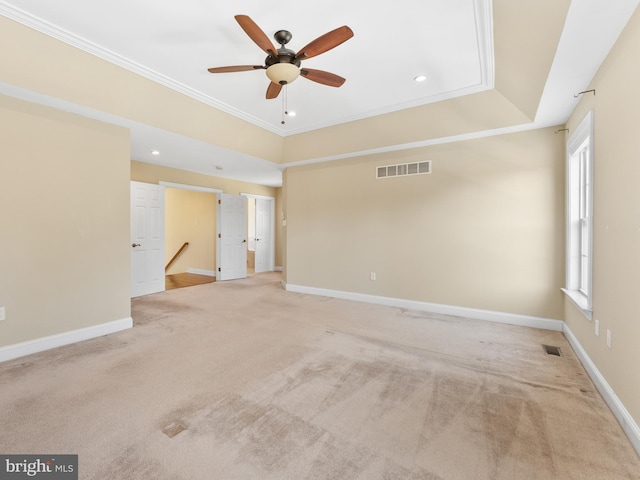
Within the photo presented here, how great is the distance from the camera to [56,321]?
3117mm

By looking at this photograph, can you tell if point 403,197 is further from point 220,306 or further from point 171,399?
point 171,399

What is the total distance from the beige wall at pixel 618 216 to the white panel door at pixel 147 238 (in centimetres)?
655

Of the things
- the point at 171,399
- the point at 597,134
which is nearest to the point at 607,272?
the point at 597,134

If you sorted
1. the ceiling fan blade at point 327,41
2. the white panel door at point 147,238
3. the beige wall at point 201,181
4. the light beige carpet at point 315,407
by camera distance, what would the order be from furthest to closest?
the beige wall at point 201,181, the white panel door at point 147,238, the ceiling fan blade at point 327,41, the light beige carpet at point 315,407

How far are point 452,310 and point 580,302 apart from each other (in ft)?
5.33

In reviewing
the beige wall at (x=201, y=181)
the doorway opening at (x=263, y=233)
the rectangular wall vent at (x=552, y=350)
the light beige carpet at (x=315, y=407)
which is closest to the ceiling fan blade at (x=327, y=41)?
the light beige carpet at (x=315, y=407)

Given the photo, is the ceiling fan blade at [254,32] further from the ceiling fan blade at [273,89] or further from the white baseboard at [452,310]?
the white baseboard at [452,310]

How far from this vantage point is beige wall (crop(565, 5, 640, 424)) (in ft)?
5.75

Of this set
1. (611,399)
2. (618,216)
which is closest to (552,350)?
(611,399)

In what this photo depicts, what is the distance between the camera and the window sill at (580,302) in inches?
100

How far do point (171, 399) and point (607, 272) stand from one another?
11.3ft

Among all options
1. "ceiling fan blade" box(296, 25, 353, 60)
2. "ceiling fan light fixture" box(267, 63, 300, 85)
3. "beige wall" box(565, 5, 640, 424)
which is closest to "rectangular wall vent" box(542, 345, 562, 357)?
"beige wall" box(565, 5, 640, 424)

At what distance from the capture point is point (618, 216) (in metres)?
1.99

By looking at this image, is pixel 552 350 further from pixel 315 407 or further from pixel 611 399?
pixel 315 407
